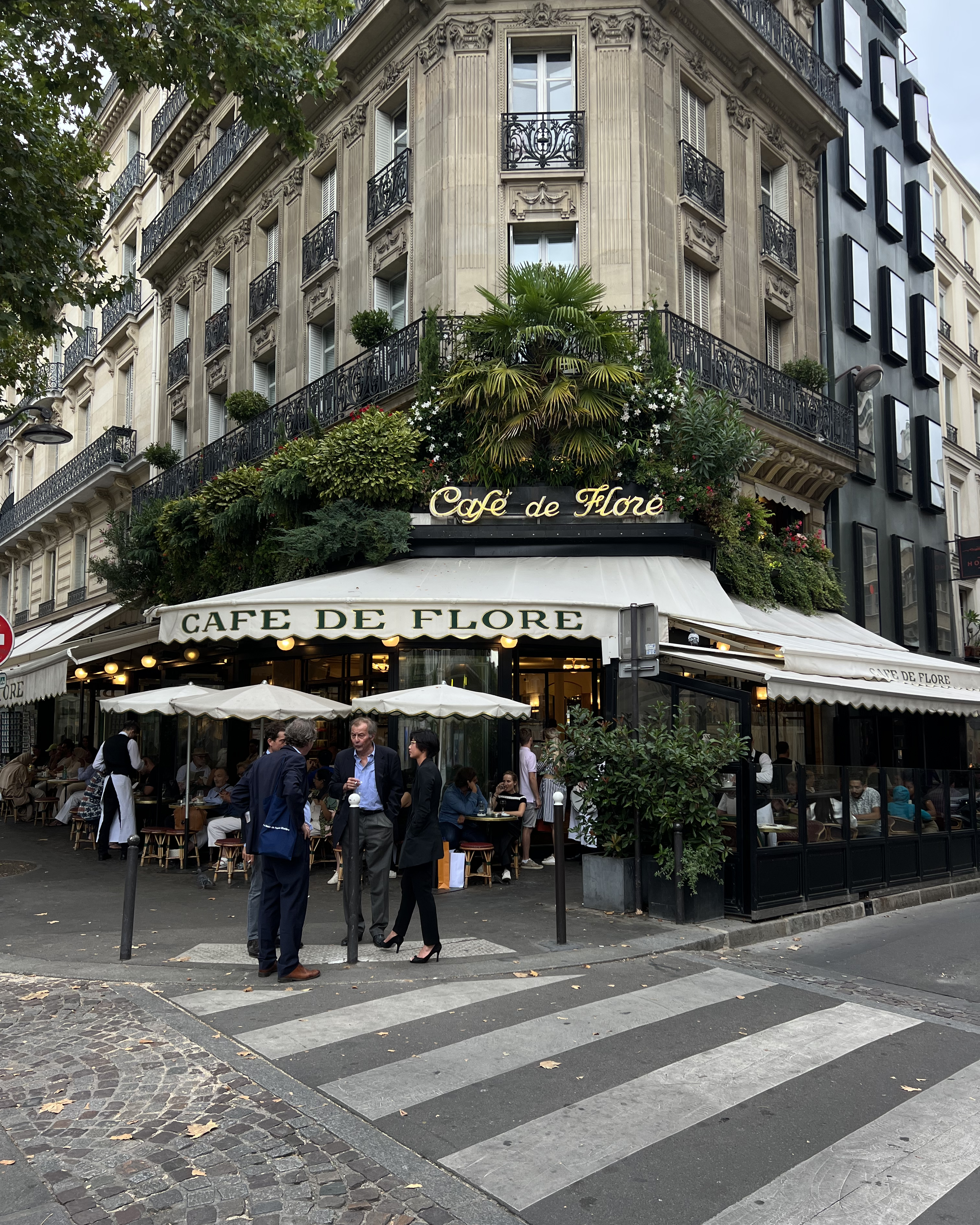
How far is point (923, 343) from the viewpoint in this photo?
22953 mm

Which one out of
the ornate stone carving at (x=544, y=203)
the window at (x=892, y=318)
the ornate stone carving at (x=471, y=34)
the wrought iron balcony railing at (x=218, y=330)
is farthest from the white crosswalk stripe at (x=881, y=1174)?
the wrought iron balcony railing at (x=218, y=330)

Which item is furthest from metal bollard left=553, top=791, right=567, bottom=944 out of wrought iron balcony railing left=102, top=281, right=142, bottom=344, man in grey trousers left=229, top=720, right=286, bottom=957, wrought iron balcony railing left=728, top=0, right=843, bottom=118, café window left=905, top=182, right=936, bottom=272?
wrought iron balcony railing left=102, top=281, right=142, bottom=344

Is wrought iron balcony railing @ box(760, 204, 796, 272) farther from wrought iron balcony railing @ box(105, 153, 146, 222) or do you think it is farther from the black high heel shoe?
wrought iron balcony railing @ box(105, 153, 146, 222)

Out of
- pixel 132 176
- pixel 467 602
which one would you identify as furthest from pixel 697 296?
pixel 132 176

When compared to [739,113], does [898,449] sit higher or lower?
lower

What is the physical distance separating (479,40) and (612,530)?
7.89 metres

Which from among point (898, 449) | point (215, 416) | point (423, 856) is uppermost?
point (215, 416)

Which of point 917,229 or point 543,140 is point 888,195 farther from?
point 543,140

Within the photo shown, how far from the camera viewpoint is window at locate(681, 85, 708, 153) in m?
16.5

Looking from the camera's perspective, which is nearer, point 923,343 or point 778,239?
point 778,239

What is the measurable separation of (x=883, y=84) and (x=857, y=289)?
5.87 m

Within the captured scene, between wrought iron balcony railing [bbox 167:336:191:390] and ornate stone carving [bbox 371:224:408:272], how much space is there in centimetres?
834

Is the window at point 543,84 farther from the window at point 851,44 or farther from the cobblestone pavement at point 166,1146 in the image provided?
the cobblestone pavement at point 166,1146

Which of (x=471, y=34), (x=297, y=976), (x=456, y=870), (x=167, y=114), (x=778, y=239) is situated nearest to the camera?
(x=297, y=976)
